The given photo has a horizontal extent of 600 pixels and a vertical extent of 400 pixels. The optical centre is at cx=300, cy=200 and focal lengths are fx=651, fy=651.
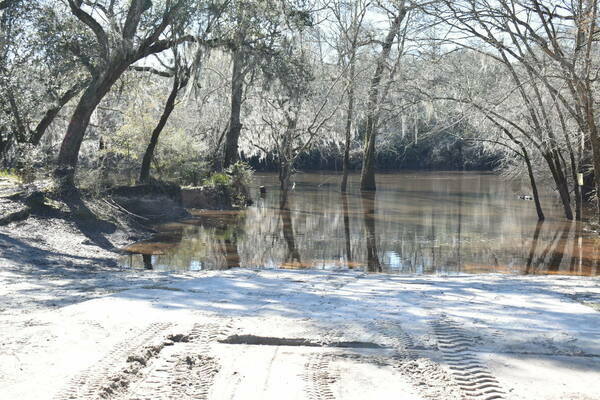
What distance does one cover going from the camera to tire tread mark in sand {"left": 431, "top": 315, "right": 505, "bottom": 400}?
3.68m

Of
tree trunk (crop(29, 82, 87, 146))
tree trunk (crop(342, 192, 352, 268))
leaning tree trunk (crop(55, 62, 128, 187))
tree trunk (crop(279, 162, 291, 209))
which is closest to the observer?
tree trunk (crop(342, 192, 352, 268))

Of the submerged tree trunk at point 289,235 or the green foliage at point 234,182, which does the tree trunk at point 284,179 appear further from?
the green foliage at point 234,182

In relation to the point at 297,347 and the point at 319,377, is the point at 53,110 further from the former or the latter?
the point at 319,377

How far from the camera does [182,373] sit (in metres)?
3.99

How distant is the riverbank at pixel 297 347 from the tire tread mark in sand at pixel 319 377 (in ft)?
0.04

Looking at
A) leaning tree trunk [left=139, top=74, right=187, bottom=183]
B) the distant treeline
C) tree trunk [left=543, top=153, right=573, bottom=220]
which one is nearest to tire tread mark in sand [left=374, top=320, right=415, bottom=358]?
tree trunk [left=543, top=153, right=573, bottom=220]

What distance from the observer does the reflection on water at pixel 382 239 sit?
12.2 m

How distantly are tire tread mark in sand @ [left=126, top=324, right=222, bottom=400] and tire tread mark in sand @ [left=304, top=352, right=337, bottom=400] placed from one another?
57 centimetres

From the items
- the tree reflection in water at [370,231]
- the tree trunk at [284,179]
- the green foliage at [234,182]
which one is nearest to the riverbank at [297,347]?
the tree reflection in water at [370,231]

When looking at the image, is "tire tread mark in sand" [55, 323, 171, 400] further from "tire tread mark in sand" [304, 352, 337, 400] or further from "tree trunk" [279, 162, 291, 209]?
"tree trunk" [279, 162, 291, 209]

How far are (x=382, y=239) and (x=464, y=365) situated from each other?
11.3 meters

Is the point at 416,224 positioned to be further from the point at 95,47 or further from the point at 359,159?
the point at 359,159

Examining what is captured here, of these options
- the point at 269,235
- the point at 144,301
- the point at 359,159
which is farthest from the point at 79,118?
the point at 359,159

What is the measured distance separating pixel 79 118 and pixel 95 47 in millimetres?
2712
